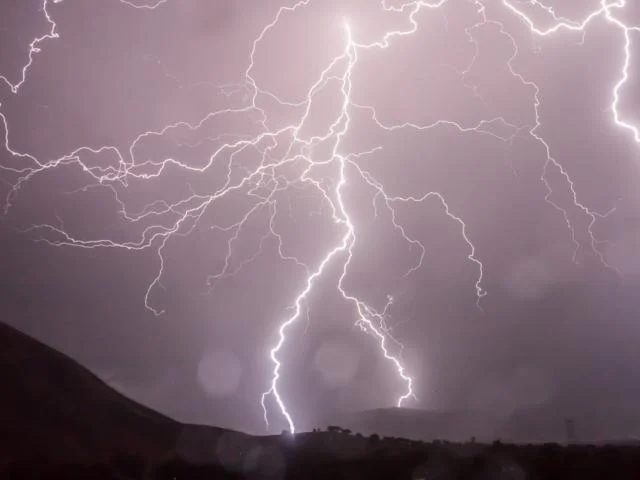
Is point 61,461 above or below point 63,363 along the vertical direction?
below

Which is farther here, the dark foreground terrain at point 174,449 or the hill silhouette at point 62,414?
the hill silhouette at point 62,414

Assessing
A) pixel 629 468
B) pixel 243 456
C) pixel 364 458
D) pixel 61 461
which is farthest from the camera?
pixel 61 461

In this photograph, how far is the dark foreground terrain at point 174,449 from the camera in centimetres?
1163

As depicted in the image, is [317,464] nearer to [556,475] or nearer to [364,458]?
[364,458]

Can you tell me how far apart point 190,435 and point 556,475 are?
16.7 metres

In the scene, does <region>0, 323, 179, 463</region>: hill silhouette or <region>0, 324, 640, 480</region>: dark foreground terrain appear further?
<region>0, 323, 179, 463</region>: hill silhouette

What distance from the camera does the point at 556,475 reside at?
1109cm

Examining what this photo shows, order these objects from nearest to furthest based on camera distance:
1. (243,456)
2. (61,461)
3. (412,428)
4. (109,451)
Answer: (243,456), (61,461), (109,451), (412,428)

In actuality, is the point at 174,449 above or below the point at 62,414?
below

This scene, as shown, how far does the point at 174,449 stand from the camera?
2161cm

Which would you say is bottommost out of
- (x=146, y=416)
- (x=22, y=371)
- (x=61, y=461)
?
(x=61, y=461)

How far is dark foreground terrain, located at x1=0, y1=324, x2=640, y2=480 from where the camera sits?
38.2ft

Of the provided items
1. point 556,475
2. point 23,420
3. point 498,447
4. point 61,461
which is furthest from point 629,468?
point 23,420

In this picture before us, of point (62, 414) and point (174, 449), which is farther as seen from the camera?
point (62, 414)
